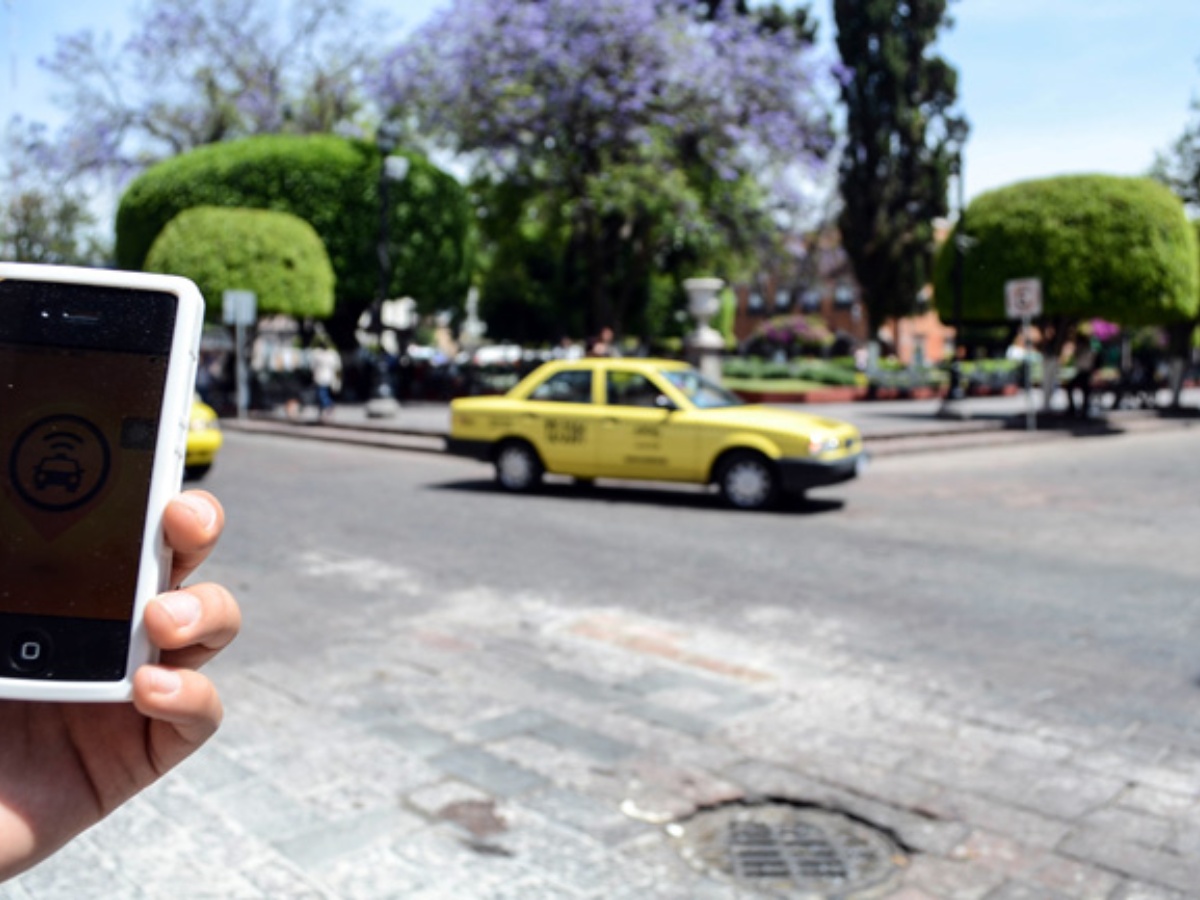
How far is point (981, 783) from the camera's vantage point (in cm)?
416

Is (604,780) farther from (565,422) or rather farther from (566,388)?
(566,388)

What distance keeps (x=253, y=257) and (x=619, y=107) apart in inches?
362

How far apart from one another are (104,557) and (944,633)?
5772 mm

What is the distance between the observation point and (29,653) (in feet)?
3.71

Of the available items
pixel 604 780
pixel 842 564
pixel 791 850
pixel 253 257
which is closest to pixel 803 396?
pixel 253 257

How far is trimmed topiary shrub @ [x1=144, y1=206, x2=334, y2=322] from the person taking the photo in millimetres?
19422

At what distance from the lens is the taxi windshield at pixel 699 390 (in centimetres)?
1174

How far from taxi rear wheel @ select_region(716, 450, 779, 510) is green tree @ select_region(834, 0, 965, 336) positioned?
3476 centimetres

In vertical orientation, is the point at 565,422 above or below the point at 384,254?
below

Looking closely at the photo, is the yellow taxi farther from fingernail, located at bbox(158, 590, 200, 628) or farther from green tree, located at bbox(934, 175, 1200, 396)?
green tree, located at bbox(934, 175, 1200, 396)

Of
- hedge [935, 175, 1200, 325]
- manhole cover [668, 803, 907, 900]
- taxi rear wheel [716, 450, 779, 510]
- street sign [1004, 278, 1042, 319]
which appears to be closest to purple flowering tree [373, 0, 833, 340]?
hedge [935, 175, 1200, 325]

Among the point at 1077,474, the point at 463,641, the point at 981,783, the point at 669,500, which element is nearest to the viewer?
the point at 981,783

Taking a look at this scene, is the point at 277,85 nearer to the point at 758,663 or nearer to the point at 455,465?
the point at 455,465

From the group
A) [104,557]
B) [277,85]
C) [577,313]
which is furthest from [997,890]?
[577,313]
